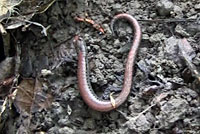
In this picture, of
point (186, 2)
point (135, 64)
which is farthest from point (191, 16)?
point (135, 64)

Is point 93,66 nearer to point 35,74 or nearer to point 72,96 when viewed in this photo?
point 72,96

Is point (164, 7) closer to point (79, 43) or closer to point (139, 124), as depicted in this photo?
point (79, 43)

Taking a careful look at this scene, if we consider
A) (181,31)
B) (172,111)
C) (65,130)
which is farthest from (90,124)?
(181,31)

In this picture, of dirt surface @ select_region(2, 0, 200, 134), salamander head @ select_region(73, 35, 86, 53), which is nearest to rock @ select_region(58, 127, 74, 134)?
dirt surface @ select_region(2, 0, 200, 134)

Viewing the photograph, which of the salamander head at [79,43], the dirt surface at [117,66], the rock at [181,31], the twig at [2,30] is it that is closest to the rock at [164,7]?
the dirt surface at [117,66]

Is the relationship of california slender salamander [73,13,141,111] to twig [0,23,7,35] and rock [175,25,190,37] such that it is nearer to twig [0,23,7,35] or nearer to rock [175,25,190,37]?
rock [175,25,190,37]

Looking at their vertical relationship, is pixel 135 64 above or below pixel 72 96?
above
